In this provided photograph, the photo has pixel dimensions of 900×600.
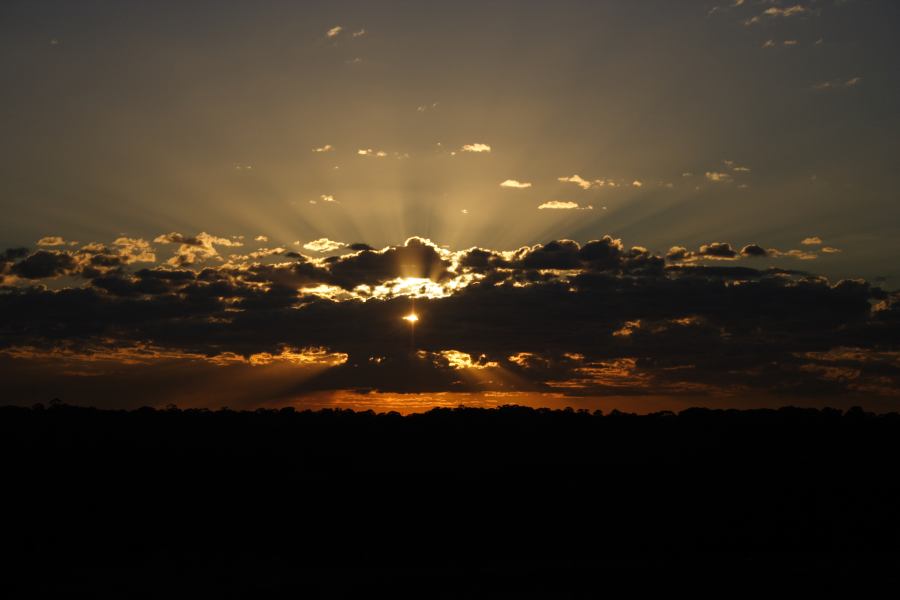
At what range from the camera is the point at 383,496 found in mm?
102375

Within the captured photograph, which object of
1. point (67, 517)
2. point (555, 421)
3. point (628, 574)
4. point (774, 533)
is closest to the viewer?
point (628, 574)

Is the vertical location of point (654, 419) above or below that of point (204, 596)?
above

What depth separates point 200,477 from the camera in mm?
104125

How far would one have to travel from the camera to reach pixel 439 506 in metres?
101

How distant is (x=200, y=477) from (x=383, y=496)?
67.3 ft

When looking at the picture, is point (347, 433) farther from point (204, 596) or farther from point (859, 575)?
point (859, 575)

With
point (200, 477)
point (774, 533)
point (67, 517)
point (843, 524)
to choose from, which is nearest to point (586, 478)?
point (774, 533)

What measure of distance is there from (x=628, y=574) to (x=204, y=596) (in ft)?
120

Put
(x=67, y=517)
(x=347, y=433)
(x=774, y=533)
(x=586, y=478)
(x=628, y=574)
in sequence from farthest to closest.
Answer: (x=347, y=433)
(x=586, y=478)
(x=774, y=533)
(x=67, y=517)
(x=628, y=574)

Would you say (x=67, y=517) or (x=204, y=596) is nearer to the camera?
(x=204, y=596)

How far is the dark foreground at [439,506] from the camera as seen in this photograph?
269 feet

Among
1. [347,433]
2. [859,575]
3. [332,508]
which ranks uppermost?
[347,433]

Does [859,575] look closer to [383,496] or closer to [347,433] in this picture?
[383,496]

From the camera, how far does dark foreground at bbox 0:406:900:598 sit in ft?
269
